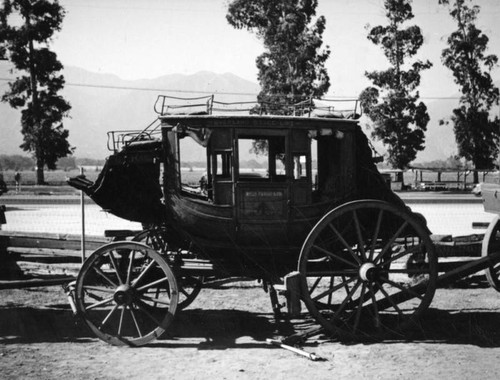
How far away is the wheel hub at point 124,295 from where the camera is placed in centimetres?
566

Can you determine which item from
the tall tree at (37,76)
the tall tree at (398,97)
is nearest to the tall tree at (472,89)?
the tall tree at (398,97)

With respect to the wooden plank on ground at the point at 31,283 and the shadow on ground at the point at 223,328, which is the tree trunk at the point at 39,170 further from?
the wooden plank on ground at the point at 31,283

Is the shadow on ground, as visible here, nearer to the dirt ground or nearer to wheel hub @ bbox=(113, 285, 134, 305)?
the dirt ground

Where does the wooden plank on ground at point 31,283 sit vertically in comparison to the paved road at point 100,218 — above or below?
above

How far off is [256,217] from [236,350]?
1441mm

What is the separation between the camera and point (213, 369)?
4.99 m

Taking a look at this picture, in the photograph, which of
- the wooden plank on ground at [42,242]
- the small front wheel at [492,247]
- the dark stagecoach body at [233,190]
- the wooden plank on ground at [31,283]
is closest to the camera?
the dark stagecoach body at [233,190]

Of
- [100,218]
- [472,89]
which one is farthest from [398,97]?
[100,218]

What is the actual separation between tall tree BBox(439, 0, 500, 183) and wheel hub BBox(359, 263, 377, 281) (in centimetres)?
2946

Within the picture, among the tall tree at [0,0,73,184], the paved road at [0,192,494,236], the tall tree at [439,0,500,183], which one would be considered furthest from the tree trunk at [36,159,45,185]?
the tall tree at [439,0,500,183]

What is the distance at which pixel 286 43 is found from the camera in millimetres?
28359

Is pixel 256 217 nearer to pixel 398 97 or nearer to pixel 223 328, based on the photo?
pixel 223 328

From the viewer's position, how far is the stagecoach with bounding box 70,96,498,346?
18.6 ft

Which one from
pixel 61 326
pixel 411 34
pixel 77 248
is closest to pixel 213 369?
pixel 61 326
